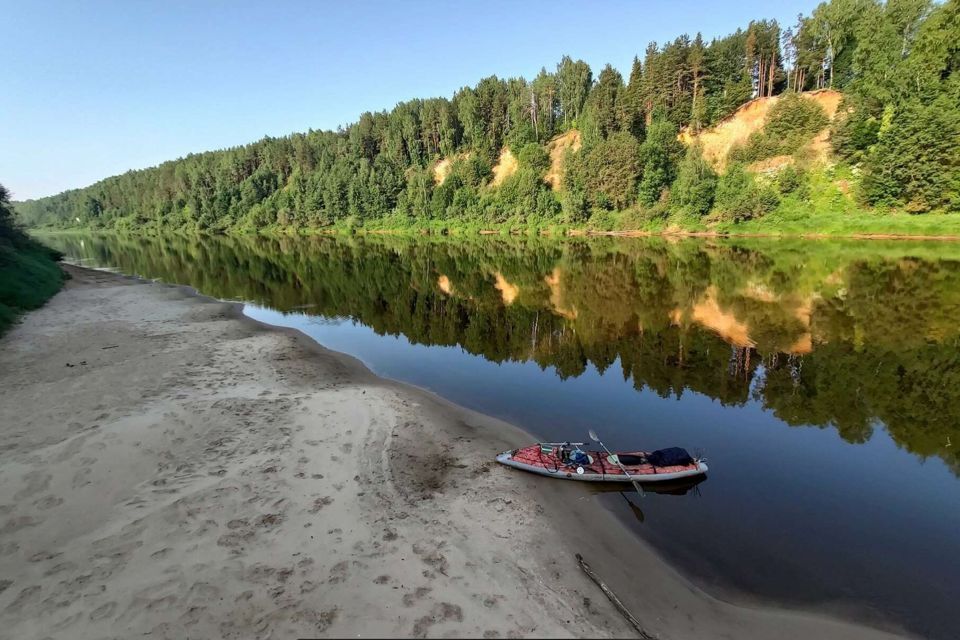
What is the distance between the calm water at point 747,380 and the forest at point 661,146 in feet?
74.9

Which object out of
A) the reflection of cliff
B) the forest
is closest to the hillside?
the forest

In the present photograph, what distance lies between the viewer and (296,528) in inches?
414

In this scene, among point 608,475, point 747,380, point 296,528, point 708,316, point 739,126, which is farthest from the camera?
point 739,126

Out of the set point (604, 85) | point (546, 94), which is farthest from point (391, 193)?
point (604, 85)

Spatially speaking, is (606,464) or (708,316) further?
(708,316)

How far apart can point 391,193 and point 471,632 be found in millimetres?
139308

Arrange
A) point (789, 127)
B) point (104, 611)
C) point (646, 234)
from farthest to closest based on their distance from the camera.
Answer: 1. point (646, 234)
2. point (789, 127)
3. point (104, 611)

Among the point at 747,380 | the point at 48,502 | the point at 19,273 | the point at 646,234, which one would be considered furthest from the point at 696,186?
the point at 19,273

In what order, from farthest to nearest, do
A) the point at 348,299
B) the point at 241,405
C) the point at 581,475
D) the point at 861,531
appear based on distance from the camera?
the point at 348,299
the point at 241,405
the point at 581,475
the point at 861,531

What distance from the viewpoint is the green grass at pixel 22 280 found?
108 feet

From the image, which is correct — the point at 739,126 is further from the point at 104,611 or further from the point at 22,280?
the point at 22,280

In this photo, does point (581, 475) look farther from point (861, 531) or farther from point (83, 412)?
point (83, 412)

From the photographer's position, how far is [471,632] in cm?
751

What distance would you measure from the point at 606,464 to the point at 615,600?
5.22 metres
